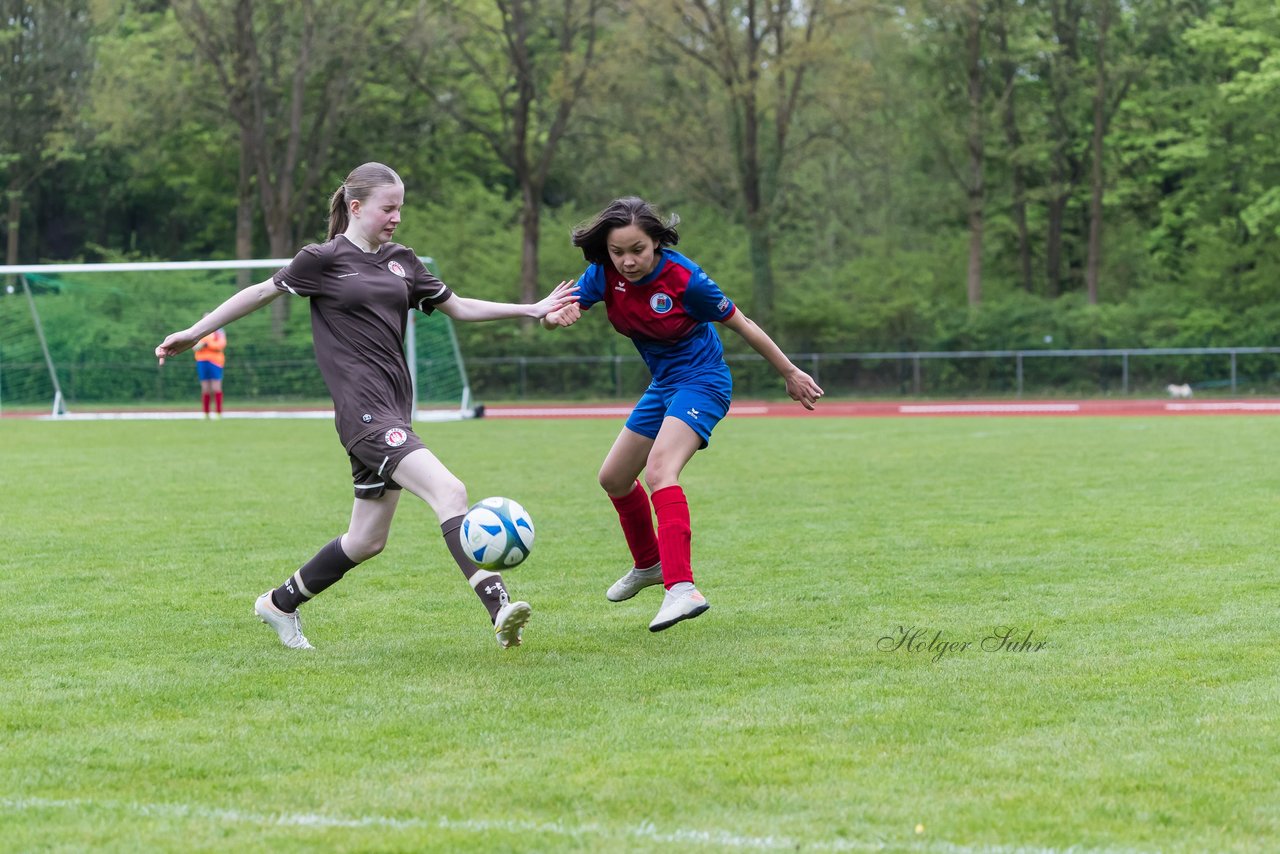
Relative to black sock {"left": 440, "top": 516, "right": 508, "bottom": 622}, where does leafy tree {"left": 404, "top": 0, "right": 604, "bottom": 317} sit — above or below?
above

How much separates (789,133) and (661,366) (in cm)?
3700

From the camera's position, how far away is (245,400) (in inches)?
1246

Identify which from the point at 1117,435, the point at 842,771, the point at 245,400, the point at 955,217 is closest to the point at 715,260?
the point at 955,217

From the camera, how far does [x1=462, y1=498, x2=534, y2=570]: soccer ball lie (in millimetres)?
5887

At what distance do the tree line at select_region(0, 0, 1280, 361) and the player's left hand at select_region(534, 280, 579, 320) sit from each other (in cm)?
3130

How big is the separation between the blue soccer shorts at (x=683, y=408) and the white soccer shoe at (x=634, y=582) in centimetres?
66

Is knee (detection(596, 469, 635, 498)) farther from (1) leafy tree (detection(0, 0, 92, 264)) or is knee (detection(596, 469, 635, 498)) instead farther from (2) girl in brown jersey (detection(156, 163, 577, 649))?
(1) leafy tree (detection(0, 0, 92, 264))

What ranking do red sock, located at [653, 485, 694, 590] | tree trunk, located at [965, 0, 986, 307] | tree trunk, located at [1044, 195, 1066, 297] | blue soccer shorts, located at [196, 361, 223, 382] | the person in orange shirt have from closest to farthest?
red sock, located at [653, 485, 694, 590] < the person in orange shirt < blue soccer shorts, located at [196, 361, 223, 382] < tree trunk, located at [965, 0, 986, 307] < tree trunk, located at [1044, 195, 1066, 297]

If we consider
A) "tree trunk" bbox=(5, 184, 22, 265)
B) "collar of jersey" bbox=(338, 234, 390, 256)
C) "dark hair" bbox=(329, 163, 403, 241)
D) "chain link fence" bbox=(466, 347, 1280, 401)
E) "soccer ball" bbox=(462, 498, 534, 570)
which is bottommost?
"chain link fence" bbox=(466, 347, 1280, 401)

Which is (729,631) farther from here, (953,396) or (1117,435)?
(953,396)

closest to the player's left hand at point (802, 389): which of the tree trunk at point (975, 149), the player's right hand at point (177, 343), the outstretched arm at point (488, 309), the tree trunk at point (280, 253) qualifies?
the outstretched arm at point (488, 309)

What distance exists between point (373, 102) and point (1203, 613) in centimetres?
3959

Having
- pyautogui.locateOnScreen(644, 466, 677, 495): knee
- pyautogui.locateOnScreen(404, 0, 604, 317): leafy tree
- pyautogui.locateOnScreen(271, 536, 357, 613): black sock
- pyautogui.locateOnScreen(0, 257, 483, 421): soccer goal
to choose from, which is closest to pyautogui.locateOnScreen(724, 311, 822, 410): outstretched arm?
pyautogui.locateOnScreen(644, 466, 677, 495): knee

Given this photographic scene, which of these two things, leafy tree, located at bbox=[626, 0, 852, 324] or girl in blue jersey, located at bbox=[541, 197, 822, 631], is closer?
girl in blue jersey, located at bbox=[541, 197, 822, 631]
